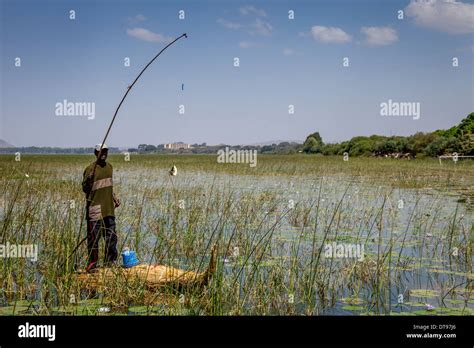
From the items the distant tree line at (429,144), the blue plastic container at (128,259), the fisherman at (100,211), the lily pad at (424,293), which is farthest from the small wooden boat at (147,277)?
the distant tree line at (429,144)

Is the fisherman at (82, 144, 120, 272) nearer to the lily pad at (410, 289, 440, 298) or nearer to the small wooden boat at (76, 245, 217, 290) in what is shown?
the small wooden boat at (76, 245, 217, 290)

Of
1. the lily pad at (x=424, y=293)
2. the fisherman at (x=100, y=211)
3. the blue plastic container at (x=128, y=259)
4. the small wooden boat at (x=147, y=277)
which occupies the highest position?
the fisherman at (x=100, y=211)

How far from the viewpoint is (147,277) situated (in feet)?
17.4

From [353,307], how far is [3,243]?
4.38m

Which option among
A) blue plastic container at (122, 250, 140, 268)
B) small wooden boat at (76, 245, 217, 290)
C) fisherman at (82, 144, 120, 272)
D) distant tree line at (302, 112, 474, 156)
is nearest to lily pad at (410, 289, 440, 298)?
small wooden boat at (76, 245, 217, 290)

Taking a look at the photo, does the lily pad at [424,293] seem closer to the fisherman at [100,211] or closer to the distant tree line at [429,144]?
the fisherman at [100,211]

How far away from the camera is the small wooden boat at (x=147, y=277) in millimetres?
5137

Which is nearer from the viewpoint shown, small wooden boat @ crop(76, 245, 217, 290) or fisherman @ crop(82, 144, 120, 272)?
small wooden boat @ crop(76, 245, 217, 290)

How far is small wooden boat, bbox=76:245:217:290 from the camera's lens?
5137 millimetres

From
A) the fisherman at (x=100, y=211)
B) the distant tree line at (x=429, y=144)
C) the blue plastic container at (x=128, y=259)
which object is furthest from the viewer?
the distant tree line at (x=429, y=144)

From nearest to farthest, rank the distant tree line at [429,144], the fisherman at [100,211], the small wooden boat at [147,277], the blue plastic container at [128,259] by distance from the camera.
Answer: the small wooden boat at [147,277], the blue plastic container at [128,259], the fisherman at [100,211], the distant tree line at [429,144]
